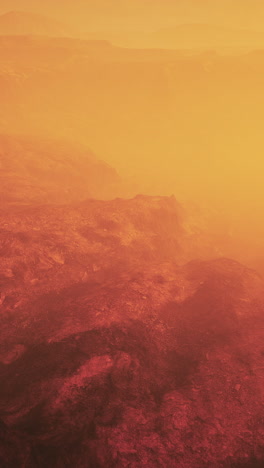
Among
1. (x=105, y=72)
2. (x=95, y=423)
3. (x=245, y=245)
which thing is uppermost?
(x=105, y=72)

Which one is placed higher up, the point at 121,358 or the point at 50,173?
the point at 121,358

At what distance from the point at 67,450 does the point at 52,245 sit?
55.3ft

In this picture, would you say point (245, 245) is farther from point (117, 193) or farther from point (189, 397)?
point (189, 397)

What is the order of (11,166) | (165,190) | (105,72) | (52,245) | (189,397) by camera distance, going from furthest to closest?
(105,72) → (165,190) → (11,166) → (52,245) → (189,397)

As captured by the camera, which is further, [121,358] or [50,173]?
[50,173]

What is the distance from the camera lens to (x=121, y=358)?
12430 mm

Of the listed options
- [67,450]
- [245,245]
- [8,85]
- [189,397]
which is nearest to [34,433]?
[67,450]

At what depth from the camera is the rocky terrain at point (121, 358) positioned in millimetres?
8898

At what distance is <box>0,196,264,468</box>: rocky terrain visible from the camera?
29.2 feet

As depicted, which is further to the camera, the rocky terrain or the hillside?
the hillside

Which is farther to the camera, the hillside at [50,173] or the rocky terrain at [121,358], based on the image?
the hillside at [50,173]

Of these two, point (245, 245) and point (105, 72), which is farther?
point (105, 72)

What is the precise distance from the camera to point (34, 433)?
8898 millimetres

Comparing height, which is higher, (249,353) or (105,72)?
(105,72)
